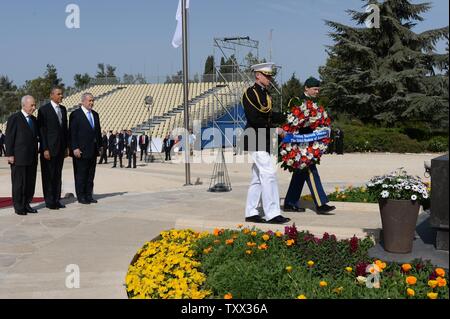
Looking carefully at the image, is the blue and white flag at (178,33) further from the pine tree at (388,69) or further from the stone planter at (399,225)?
the pine tree at (388,69)

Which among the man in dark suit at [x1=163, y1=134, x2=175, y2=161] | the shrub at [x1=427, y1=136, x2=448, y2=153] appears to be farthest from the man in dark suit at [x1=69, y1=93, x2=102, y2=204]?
the shrub at [x1=427, y1=136, x2=448, y2=153]

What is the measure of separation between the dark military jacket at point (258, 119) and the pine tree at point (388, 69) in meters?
29.3

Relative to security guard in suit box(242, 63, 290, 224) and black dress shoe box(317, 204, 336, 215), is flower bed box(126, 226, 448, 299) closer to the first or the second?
security guard in suit box(242, 63, 290, 224)

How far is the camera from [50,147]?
8.82m

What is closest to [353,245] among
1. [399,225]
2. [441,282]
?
[399,225]

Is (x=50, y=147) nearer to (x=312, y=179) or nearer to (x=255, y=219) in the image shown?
(x=255, y=219)

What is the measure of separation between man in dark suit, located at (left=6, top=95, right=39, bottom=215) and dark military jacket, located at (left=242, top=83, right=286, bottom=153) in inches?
154

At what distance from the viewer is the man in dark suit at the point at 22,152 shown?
8359 millimetres

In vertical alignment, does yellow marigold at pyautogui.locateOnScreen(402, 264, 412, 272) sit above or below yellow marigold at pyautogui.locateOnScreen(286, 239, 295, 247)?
above

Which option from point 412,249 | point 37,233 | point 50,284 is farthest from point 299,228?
point 37,233

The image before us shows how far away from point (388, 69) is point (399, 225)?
1289 inches

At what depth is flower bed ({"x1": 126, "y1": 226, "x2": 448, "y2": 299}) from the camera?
4066mm

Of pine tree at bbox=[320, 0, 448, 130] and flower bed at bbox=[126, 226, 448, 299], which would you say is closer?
flower bed at bbox=[126, 226, 448, 299]

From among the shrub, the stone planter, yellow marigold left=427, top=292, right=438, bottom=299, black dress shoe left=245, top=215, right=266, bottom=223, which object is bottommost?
the shrub
